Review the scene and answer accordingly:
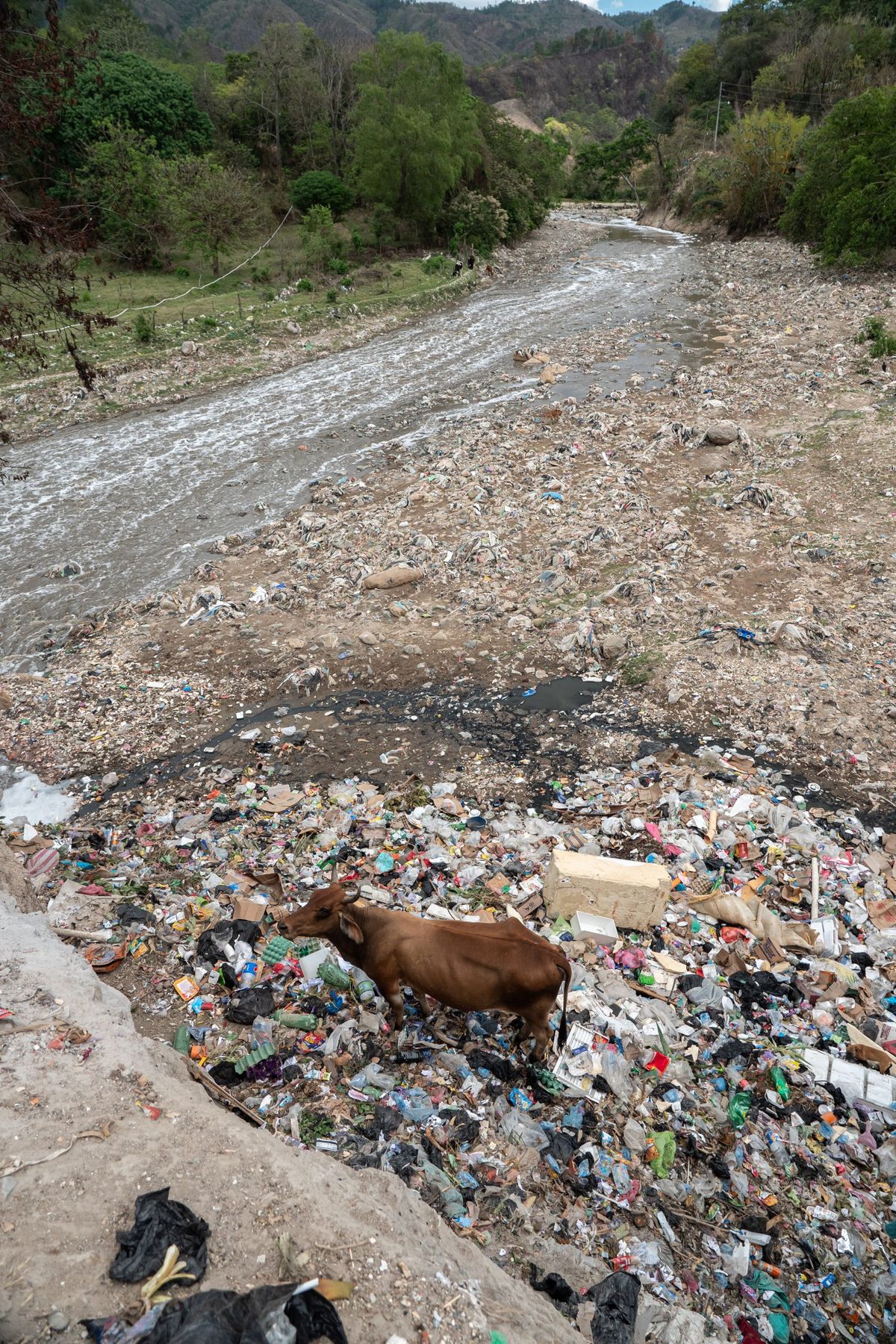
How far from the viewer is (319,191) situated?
107ft

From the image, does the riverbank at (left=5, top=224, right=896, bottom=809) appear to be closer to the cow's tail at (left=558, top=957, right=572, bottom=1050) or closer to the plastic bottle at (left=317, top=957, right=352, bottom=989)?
the plastic bottle at (left=317, top=957, right=352, bottom=989)

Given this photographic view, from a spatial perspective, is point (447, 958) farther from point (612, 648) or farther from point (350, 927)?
point (612, 648)

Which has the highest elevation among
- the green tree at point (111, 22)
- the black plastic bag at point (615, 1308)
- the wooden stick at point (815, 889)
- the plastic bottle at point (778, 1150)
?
the green tree at point (111, 22)

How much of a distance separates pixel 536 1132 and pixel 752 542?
831cm

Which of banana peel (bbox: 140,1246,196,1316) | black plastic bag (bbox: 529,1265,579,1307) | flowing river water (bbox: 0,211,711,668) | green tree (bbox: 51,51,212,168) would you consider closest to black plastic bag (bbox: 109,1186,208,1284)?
banana peel (bbox: 140,1246,196,1316)

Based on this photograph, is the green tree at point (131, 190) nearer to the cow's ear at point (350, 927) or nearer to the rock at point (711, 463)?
the rock at point (711, 463)

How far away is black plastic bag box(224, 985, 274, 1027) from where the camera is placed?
13.9ft

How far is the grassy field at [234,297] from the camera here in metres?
19.9

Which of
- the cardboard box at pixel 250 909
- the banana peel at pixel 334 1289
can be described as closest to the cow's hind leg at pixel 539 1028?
the banana peel at pixel 334 1289

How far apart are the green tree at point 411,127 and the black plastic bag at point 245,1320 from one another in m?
36.7

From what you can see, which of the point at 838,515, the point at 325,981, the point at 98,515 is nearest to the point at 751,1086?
the point at 325,981

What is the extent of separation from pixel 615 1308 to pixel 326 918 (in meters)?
2.17

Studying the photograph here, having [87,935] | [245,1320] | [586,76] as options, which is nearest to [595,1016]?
[245,1320]

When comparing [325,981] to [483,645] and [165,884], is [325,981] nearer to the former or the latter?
[165,884]
